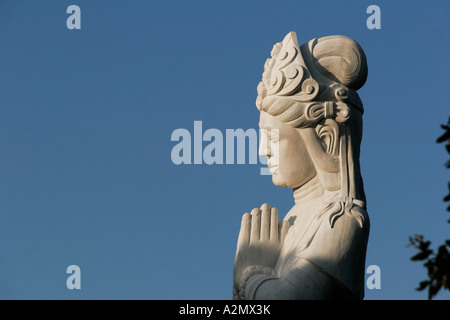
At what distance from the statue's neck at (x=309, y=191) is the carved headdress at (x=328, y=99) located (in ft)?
0.43

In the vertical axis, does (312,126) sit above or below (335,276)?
above

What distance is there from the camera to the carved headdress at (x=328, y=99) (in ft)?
39.3

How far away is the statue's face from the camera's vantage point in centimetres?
1216

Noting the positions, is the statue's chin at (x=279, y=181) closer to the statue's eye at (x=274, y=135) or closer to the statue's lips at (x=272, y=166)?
the statue's lips at (x=272, y=166)

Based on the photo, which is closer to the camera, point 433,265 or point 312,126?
point 433,265

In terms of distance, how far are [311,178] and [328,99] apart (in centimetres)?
107

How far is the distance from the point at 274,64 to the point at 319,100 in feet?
2.90

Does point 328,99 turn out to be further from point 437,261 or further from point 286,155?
point 437,261

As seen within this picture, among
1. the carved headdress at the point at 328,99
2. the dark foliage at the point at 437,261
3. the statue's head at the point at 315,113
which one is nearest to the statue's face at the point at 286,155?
the statue's head at the point at 315,113

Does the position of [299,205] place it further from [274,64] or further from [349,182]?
[274,64]

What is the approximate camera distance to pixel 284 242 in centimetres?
1200

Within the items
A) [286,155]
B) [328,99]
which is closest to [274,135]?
[286,155]

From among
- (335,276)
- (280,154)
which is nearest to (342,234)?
(335,276)

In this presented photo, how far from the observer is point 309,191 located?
12227 mm
